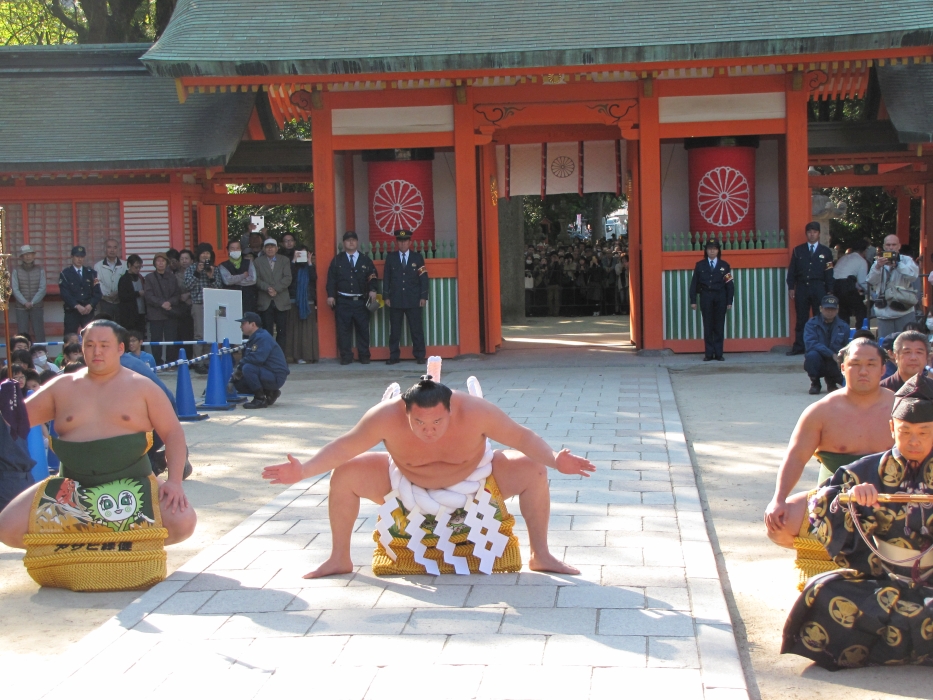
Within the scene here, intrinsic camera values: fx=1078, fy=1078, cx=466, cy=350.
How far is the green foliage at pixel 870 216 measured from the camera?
22.6 m

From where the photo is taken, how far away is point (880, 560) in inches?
152

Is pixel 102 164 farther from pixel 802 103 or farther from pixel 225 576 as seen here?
pixel 225 576

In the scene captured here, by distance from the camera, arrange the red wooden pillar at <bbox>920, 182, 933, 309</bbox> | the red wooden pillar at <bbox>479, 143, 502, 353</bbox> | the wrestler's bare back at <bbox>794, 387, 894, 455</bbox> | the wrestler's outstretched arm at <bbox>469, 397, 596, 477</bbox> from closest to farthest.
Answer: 1. the wrestler's bare back at <bbox>794, 387, 894, 455</bbox>
2. the wrestler's outstretched arm at <bbox>469, 397, 596, 477</bbox>
3. the red wooden pillar at <bbox>479, 143, 502, 353</bbox>
4. the red wooden pillar at <bbox>920, 182, 933, 309</bbox>

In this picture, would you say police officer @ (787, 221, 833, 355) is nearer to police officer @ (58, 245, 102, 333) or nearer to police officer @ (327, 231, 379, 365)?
police officer @ (327, 231, 379, 365)

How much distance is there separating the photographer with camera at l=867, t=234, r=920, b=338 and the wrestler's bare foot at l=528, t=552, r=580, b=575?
27.4 ft

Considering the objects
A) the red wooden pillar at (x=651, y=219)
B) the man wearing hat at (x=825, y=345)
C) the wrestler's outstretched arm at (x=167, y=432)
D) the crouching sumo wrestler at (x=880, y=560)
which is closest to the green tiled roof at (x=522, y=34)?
the red wooden pillar at (x=651, y=219)

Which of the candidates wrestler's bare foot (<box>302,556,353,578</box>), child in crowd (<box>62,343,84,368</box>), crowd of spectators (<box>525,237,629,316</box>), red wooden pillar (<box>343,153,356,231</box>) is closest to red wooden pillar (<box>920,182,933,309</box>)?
red wooden pillar (<box>343,153,356,231</box>)

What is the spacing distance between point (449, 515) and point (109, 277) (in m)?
10.9

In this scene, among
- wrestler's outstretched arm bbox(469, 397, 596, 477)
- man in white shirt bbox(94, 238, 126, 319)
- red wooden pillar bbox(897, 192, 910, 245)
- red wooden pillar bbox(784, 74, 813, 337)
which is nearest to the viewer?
wrestler's outstretched arm bbox(469, 397, 596, 477)

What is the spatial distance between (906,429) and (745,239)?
10.7m

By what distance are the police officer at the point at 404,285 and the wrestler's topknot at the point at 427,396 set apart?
9306 millimetres

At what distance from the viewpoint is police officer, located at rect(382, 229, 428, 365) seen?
13727 mm

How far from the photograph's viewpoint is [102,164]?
1438 cm

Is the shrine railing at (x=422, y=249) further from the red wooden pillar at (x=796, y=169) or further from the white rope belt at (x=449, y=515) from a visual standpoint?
the white rope belt at (x=449, y=515)
